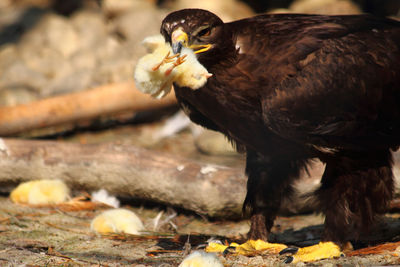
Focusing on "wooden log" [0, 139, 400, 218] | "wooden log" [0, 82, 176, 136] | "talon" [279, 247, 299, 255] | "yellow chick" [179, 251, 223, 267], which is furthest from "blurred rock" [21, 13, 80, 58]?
"yellow chick" [179, 251, 223, 267]

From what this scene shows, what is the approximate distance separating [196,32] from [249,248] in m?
1.34

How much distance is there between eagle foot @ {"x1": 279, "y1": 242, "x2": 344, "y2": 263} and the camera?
320 cm

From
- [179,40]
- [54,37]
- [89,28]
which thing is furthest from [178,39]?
[54,37]

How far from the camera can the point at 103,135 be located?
288 inches

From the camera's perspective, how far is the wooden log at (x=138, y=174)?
4234mm

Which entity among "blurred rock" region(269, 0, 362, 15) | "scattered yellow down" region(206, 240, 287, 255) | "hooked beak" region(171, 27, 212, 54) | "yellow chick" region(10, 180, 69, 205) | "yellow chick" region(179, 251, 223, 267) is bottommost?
"yellow chick" region(10, 180, 69, 205)

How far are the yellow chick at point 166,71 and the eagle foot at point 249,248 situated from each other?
99 cm

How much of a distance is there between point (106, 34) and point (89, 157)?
15.1 ft

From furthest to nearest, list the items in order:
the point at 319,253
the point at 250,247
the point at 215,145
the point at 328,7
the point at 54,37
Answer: the point at 54,37
the point at 328,7
the point at 215,145
the point at 250,247
the point at 319,253

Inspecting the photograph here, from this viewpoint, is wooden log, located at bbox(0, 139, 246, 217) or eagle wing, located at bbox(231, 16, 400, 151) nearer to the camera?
eagle wing, located at bbox(231, 16, 400, 151)

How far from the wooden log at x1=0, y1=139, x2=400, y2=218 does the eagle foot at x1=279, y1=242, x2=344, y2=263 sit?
0.64 metres

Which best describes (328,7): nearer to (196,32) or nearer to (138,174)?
(138,174)

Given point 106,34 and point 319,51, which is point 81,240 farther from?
point 106,34

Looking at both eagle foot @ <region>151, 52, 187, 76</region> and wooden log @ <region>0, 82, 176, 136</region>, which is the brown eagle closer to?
eagle foot @ <region>151, 52, 187, 76</region>
